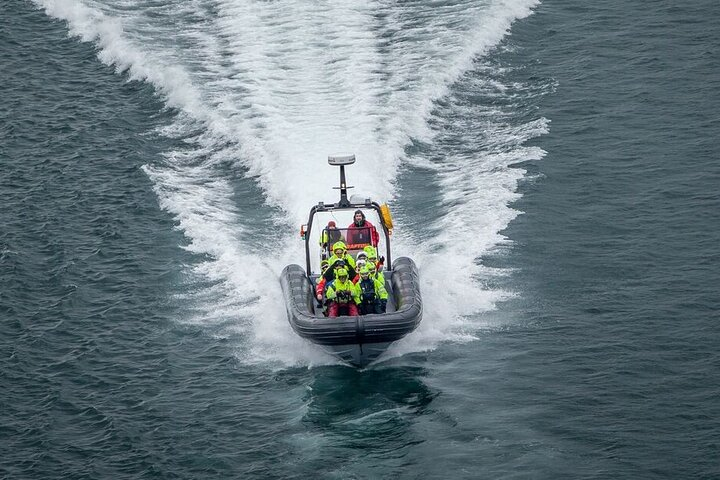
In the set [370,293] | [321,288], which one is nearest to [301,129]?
[321,288]

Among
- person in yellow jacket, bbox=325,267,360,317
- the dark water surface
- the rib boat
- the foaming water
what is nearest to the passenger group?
person in yellow jacket, bbox=325,267,360,317

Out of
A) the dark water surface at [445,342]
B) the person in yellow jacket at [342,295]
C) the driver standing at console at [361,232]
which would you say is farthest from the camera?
the driver standing at console at [361,232]

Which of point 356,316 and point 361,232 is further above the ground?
point 361,232

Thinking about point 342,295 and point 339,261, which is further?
point 339,261

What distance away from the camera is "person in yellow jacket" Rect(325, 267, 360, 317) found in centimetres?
2845

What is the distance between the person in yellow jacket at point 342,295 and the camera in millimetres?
28453

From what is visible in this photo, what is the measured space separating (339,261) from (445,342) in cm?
315

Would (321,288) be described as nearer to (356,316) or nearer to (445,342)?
(356,316)

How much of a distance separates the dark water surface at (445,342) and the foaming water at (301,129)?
52cm

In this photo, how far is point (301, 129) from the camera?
128ft

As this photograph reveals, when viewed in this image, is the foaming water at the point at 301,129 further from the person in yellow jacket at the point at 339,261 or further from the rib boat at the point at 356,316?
the person in yellow jacket at the point at 339,261

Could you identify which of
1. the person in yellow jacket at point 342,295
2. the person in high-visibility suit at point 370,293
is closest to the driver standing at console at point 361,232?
the person in high-visibility suit at point 370,293

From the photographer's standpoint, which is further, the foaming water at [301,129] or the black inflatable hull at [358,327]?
→ the foaming water at [301,129]

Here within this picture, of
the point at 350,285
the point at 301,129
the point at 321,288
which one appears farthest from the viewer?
→ the point at 301,129
